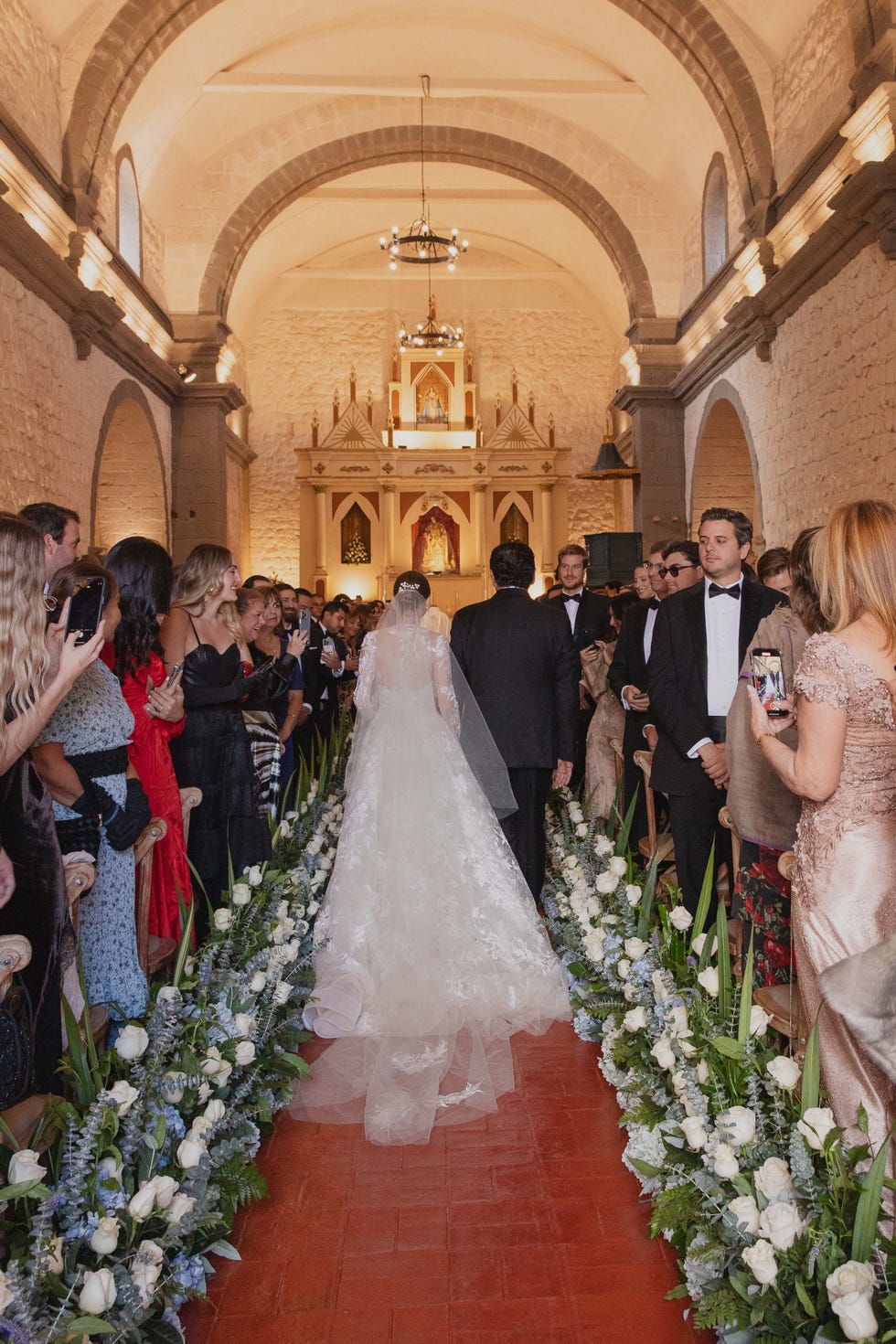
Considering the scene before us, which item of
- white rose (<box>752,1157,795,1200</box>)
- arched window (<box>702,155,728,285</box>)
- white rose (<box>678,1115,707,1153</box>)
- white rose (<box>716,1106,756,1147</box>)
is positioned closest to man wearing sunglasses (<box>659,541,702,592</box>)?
white rose (<box>678,1115,707,1153</box>)

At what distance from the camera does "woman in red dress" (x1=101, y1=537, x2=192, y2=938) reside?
3.79m

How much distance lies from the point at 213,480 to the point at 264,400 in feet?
18.5

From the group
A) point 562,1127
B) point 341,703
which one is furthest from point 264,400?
point 562,1127

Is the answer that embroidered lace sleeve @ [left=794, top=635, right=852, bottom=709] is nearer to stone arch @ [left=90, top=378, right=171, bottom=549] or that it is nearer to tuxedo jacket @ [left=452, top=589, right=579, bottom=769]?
tuxedo jacket @ [left=452, top=589, right=579, bottom=769]

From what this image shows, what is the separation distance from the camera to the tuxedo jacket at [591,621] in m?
7.38

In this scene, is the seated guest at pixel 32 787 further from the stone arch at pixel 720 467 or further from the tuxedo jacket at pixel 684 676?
the stone arch at pixel 720 467

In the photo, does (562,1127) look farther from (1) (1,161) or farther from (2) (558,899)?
(1) (1,161)

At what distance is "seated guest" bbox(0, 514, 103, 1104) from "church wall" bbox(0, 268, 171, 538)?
24.0 ft

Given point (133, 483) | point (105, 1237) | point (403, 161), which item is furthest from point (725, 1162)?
point (403, 161)

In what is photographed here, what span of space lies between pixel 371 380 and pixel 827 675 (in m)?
19.8

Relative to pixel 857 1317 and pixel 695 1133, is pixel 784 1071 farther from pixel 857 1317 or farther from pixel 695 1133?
pixel 857 1317

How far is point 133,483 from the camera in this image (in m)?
14.8

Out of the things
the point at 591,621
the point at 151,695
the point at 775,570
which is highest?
the point at 775,570

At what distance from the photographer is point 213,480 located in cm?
1578
